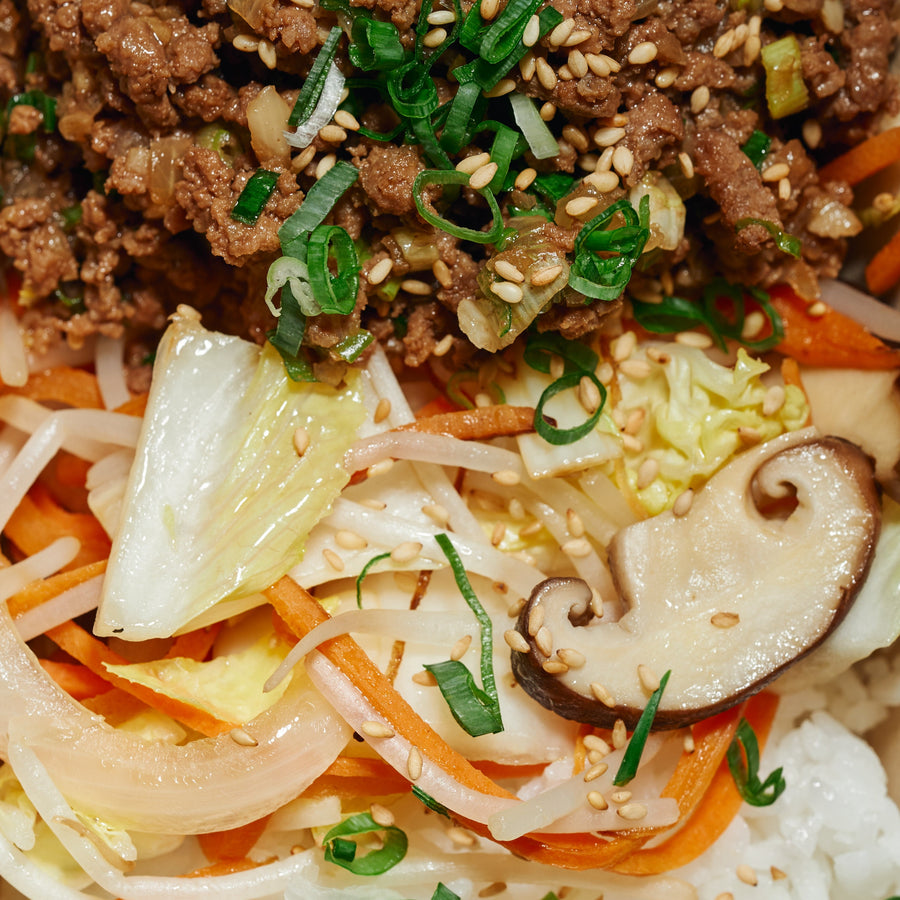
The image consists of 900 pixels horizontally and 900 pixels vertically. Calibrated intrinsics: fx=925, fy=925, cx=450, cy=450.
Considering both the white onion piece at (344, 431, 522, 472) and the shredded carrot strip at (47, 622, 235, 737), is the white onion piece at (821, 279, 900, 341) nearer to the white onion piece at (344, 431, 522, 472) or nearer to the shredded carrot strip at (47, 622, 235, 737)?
the white onion piece at (344, 431, 522, 472)

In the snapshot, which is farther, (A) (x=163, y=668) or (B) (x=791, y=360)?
(B) (x=791, y=360)

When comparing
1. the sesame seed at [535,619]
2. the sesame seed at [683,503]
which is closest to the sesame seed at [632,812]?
the sesame seed at [535,619]

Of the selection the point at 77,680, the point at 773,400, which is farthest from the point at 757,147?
the point at 77,680

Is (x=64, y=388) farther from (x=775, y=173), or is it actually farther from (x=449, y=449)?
(x=775, y=173)

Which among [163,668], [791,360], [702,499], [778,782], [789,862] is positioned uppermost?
[791,360]

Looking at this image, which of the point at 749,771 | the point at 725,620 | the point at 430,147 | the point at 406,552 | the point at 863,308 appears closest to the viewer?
the point at 430,147

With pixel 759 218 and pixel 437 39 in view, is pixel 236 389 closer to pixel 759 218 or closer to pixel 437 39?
pixel 437 39

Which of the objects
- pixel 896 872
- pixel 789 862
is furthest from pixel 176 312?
pixel 896 872

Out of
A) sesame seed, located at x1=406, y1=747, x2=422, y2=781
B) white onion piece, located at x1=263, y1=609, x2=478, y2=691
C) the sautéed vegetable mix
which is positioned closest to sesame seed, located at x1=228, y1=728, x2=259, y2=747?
the sautéed vegetable mix
